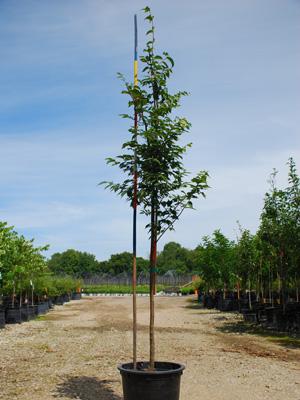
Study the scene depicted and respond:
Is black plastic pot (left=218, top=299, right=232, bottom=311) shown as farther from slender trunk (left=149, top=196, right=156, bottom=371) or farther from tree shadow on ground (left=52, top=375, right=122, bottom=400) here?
slender trunk (left=149, top=196, right=156, bottom=371)

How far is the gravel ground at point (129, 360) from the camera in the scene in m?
5.70

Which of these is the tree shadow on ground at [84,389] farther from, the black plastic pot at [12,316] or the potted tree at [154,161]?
the black plastic pot at [12,316]

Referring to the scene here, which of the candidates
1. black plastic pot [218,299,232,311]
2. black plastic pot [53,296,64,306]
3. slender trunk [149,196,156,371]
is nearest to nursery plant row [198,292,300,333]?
black plastic pot [218,299,232,311]

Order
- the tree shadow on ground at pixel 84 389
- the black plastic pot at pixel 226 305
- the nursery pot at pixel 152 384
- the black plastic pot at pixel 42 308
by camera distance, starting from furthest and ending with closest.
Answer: the black plastic pot at pixel 226 305 < the black plastic pot at pixel 42 308 < the tree shadow on ground at pixel 84 389 < the nursery pot at pixel 152 384

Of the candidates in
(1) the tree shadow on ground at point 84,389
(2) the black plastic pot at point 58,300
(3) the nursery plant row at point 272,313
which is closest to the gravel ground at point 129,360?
(1) the tree shadow on ground at point 84,389

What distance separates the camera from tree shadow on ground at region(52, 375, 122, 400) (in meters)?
5.45

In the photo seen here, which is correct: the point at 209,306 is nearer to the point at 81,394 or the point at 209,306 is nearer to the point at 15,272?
the point at 15,272

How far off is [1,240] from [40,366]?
616 cm

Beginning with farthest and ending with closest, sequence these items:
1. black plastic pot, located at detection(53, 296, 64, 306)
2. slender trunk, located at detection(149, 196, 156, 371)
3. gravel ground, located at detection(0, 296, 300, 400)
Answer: black plastic pot, located at detection(53, 296, 64, 306) → gravel ground, located at detection(0, 296, 300, 400) → slender trunk, located at detection(149, 196, 156, 371)

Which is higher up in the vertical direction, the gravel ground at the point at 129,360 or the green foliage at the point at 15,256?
the green foliage at the point at 15,256

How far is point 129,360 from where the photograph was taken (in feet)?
25.3

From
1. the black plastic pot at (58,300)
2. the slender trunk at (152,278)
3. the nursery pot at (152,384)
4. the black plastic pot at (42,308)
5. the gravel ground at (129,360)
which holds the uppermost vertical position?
the slender trunk at (152,278)

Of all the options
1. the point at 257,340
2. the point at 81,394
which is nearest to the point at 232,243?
the point at 257,340

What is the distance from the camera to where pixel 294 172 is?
1191 centimetres
